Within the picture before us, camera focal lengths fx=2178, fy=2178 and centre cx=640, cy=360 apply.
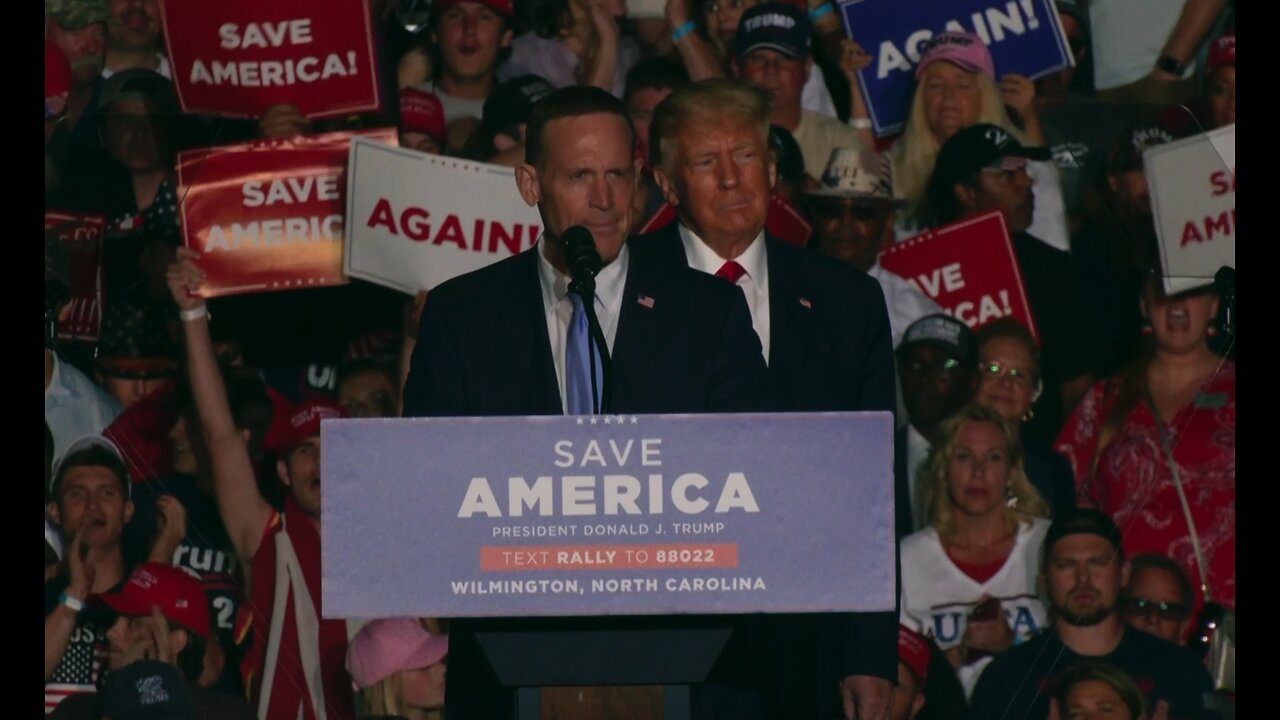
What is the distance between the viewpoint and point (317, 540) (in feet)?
16.1

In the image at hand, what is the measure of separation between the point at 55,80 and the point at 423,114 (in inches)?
34.0

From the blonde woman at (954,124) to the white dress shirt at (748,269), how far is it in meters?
1.06

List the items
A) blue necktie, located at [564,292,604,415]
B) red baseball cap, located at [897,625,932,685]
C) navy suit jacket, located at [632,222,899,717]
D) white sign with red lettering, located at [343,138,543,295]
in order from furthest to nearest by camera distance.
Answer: white sign with red lettering, located at [343,138,543,295] < red baseball cap, located at [897,625,932,685] < navy suit jacket, located at [632,222,899,717] < blue necktie, located at [564,292,604,415]

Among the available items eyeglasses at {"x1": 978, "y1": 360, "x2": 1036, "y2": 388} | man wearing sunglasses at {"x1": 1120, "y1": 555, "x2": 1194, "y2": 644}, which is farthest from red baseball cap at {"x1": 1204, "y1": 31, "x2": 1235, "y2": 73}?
man wearing sunglasses at {"x1": 1120, "y1": 555, "x2": 1194, "y2": 644}

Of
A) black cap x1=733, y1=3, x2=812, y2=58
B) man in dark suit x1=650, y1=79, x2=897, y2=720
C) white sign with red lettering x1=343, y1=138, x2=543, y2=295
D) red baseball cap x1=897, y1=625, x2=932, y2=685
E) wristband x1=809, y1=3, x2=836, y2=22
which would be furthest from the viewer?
wristband x1=809, y1=3, x2=836, y2=22

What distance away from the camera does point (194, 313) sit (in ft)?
16.1

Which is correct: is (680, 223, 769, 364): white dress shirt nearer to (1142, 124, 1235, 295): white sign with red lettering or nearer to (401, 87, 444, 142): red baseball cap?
(401, 87, 444, 142): red baseball cap

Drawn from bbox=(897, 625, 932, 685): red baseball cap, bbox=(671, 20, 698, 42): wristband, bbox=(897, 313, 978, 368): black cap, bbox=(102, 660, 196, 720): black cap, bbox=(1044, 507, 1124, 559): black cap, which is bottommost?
bbox=(102, 660, 196, 720): black cap

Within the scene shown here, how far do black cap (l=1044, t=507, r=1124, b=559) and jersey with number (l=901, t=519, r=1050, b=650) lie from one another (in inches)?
0.8

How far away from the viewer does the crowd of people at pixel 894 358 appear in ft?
15.8

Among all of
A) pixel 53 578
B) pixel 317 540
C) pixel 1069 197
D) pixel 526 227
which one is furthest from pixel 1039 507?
pixel 53 578

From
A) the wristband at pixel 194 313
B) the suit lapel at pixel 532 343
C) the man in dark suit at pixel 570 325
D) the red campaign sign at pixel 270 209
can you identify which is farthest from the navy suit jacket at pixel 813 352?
the wristband at pixel 194 313

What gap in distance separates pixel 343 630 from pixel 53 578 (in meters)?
0.68

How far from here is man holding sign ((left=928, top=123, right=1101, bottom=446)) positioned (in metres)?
4.98
